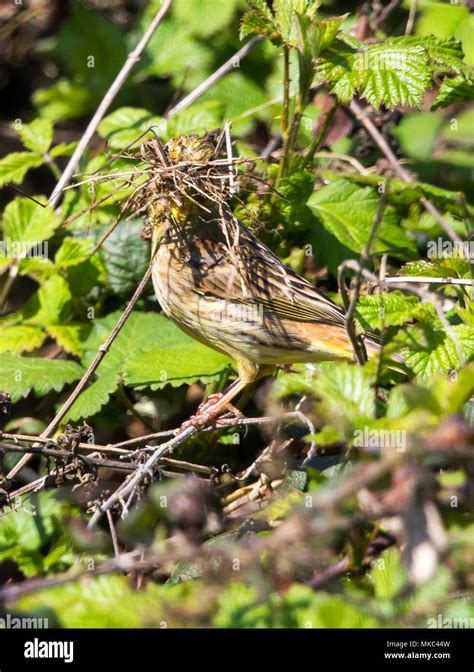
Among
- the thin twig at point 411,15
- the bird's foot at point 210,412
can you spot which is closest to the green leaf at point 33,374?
the bird's foot at point 210,412

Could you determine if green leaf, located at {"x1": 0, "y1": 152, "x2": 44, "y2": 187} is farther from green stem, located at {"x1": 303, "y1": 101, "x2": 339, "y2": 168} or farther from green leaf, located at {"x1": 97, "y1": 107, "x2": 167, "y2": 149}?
green stem, located at {"x1": 303, "y1": 101, "x2": 339, "y2": 168}

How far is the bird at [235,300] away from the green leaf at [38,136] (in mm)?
1146

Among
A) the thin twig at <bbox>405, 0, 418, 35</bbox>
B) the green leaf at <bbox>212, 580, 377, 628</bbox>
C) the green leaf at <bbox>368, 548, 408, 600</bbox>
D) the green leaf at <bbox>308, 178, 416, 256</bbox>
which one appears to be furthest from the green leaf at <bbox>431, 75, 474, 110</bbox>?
the green leaf at <bbox>212, 580, 377, 628</bbox>

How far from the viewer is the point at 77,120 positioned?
26.8 feet

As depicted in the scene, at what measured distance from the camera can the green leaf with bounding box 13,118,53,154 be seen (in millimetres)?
5230

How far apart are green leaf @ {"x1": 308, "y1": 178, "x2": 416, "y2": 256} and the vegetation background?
12mm

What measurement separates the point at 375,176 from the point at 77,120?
3870 millimetres

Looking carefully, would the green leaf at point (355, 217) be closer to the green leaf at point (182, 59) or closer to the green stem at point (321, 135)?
the green stem at point (321, 135)

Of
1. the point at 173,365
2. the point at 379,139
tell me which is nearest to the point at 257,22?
the point at 379,139

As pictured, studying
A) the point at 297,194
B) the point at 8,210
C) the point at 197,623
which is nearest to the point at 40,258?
the point at 8,210

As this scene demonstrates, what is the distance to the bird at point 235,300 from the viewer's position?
4309 millimetres

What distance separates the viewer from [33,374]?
14.4 feet

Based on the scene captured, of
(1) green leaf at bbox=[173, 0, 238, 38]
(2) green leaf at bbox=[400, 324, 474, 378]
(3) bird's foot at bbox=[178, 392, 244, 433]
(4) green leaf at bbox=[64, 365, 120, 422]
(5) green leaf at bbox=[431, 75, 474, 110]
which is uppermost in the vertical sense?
(1) green leaf at bbox=[173, 0, 238, 38]

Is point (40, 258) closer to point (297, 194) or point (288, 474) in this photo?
point (297, 194)
